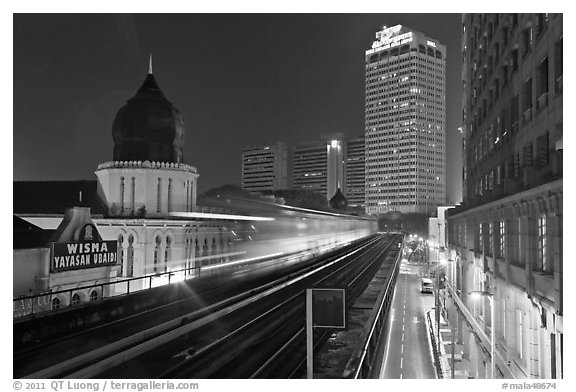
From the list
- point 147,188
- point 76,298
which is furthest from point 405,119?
point 76,298

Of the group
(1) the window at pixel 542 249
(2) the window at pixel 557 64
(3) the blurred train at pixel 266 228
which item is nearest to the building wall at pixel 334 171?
(3) the blurred train at pixel 266 228

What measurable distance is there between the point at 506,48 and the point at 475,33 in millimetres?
10157

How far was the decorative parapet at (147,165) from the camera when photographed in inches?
567

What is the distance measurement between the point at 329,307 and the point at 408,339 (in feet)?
66.8

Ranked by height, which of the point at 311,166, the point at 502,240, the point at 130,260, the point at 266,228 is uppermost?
the point at 311,166

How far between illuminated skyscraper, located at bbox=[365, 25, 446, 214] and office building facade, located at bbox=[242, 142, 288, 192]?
3.35 metres

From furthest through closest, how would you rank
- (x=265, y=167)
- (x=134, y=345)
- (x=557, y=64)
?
1. (x=265, y=167)
2. (x=557, y=64)
3. (x=134, y=345)

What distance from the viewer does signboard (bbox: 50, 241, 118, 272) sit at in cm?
1146

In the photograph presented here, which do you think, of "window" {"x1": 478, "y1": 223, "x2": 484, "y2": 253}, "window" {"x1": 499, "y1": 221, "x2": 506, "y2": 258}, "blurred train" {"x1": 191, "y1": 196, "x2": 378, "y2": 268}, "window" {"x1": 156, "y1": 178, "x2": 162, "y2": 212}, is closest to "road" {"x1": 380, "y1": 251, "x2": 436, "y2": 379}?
"window" {"x1": 499, "y1": 221, "x2": 506, "y2": 258}

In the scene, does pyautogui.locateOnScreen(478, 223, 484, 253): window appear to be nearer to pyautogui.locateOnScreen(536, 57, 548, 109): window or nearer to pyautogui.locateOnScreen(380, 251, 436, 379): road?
pyautogui.locateOnScreen(380, 251, 436, 379): road

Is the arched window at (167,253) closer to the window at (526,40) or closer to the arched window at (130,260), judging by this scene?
the arched window at (130,260)

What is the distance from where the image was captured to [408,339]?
25.7m

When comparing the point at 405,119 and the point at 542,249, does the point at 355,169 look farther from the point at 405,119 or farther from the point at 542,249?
the point at 542,249

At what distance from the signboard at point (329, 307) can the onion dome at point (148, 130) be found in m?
9.80
